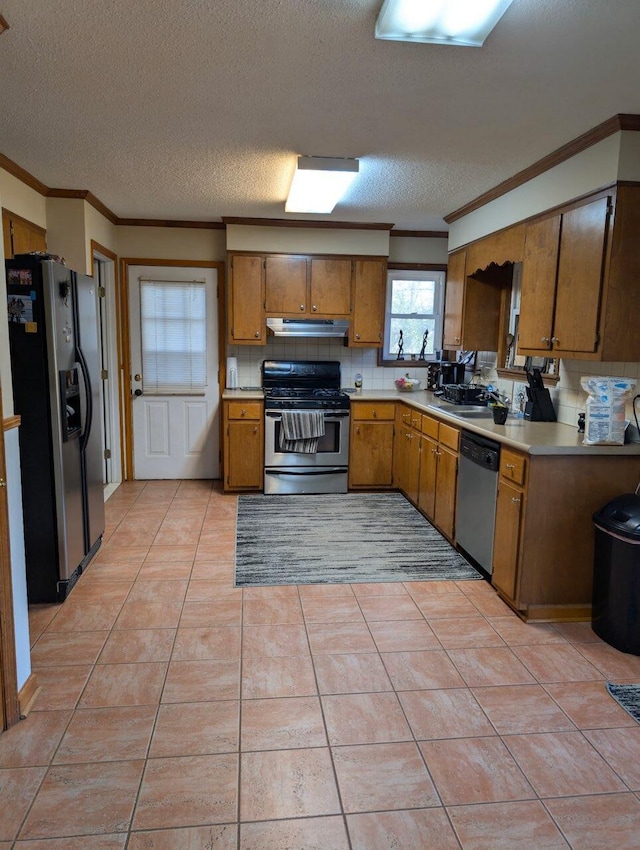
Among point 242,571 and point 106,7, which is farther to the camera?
point 242,571

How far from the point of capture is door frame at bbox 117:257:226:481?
16.8 ft

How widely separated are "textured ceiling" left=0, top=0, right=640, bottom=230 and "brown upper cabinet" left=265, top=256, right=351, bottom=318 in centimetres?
135

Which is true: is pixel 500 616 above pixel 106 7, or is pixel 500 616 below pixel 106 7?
below

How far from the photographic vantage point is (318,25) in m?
1.84

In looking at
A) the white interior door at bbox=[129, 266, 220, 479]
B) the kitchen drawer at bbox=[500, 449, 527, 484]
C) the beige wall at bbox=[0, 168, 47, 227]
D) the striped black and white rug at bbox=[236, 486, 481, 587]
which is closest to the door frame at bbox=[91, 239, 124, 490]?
the white interior door at bbox=[129, 266, 220, 479]

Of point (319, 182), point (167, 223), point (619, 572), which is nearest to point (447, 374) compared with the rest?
point (319, 182)

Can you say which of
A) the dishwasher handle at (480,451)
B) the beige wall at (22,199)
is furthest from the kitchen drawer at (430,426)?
the beige wall at (22,199)

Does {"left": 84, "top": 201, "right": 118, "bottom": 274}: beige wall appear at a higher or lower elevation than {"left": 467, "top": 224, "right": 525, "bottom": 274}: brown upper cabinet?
higher

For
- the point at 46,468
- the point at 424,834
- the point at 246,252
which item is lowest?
the point at 424,834

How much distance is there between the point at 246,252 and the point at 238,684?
3758 mm

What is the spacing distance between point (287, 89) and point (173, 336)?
3.25 metres

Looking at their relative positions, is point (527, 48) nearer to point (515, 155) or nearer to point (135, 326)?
point (515, 155)

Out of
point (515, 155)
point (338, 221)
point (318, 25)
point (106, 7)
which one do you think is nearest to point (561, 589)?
point (515, 155)

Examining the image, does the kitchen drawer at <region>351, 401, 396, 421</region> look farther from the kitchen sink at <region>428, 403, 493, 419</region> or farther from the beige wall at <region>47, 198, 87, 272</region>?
the beige wall at <region>47, 198, 87, 272</region>
